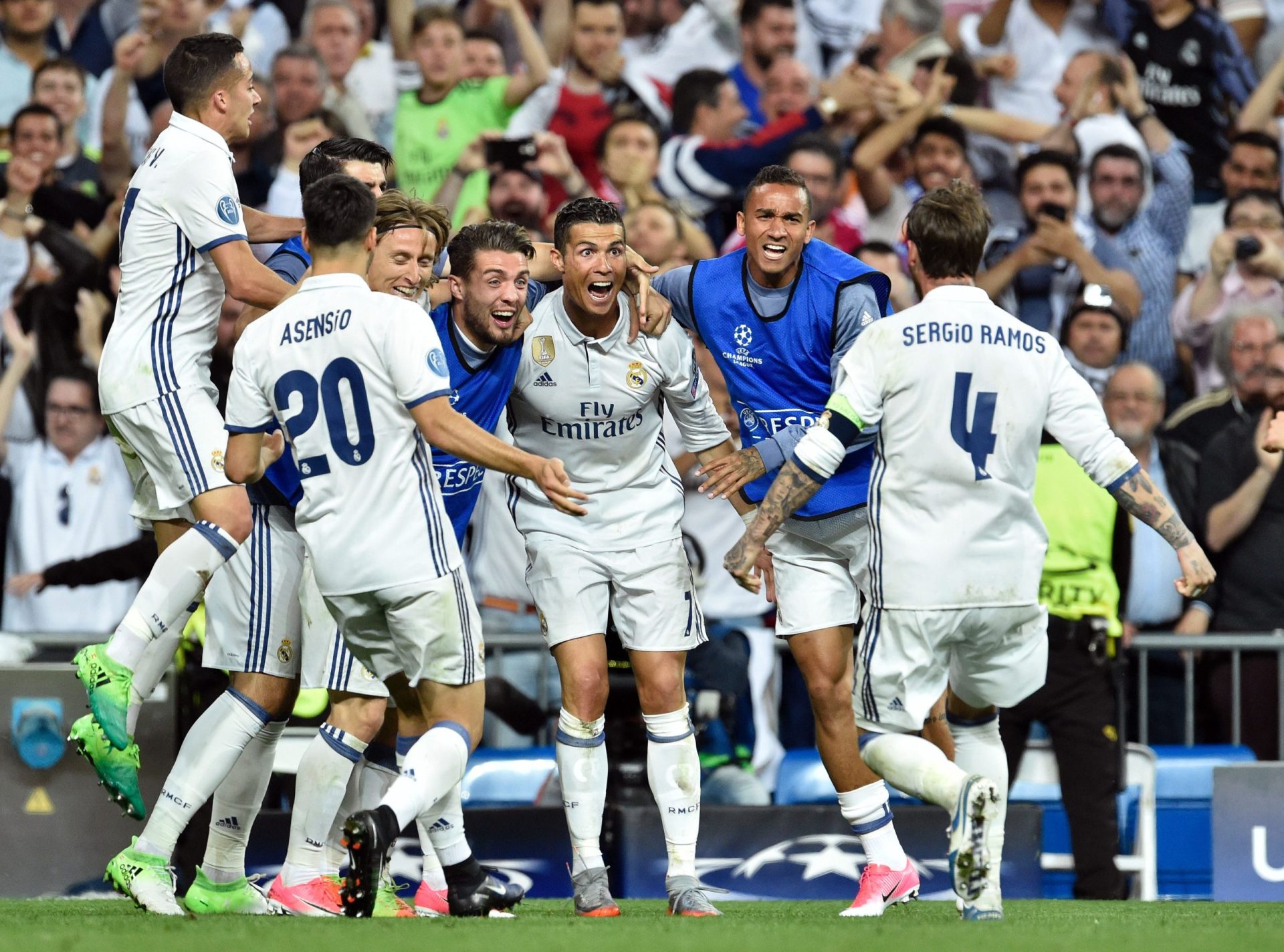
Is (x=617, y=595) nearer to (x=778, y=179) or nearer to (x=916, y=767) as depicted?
(x=916, y=767)

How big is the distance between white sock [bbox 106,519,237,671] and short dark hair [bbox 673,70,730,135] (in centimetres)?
593

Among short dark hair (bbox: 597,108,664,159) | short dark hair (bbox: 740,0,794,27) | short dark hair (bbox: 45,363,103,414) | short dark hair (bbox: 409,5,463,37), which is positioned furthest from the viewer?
short dark hair (bbox: 740,0,794,27)

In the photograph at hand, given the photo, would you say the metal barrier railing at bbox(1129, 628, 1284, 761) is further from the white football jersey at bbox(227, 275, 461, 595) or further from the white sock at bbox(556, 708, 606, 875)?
the white football jersey at bbox(227, 275, 461, 595)

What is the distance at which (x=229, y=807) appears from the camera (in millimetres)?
6074

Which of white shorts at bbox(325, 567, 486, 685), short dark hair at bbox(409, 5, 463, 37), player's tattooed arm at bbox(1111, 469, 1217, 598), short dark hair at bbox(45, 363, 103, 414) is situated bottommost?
white shorts at bbox(325, 567, 486, 685)

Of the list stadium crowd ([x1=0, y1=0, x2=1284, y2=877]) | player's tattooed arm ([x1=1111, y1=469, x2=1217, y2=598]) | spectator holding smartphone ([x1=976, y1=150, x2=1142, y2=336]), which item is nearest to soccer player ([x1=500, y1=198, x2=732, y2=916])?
player's tattooed arm ([x1=1111, y1=469, x2=1217, y2=598])

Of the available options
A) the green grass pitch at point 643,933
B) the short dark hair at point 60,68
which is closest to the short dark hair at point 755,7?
the short dark hair at point 60,68

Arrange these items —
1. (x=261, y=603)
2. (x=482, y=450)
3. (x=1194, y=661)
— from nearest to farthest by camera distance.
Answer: (x=482, y=450) → (x=261, y=603) → (x=1194, y=661)

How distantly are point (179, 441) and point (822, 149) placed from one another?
5.71 meters

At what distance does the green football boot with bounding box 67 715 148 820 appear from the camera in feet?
17.5

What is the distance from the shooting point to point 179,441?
573 centimetres

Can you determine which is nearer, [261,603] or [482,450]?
[482,450]

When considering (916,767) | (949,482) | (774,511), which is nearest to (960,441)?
(949,482)

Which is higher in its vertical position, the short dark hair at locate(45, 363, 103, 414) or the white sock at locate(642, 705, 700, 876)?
the short dark hair at locate(45, 363, 103, 414)
